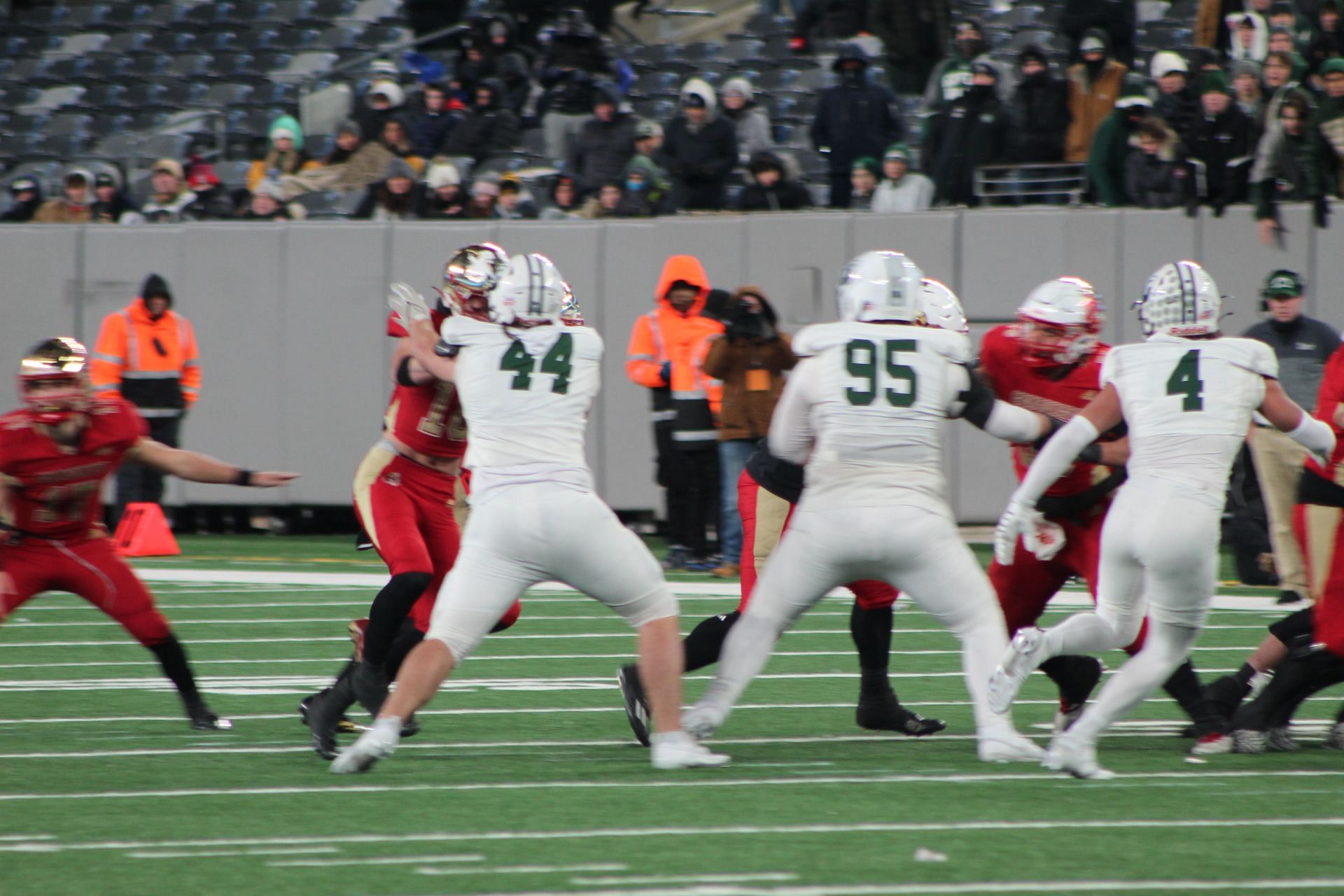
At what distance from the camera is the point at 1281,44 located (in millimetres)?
12914

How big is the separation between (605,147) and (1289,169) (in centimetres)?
570

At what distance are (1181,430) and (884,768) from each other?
1462mm

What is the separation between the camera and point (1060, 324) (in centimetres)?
651

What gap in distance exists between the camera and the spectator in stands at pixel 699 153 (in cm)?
1484

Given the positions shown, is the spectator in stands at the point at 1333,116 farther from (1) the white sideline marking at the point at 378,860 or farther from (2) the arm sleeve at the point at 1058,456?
(1) the white sideline marking at the point at 378,860

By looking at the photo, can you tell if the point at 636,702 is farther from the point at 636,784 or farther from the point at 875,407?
the point at 875,407

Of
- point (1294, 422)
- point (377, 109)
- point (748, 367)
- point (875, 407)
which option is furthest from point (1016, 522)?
point (377, 109)

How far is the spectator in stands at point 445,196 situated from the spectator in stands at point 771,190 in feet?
7.92

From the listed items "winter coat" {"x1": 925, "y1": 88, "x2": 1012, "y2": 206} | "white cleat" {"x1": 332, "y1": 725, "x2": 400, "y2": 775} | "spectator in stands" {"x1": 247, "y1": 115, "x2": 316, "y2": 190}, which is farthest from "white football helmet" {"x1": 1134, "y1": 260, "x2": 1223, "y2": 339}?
"spectator in stands" {"x1": 247, "y1": 115, "x2": 316, "y2": 190}

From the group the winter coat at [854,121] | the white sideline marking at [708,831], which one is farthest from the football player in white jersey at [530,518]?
the winter coat at [854,121]

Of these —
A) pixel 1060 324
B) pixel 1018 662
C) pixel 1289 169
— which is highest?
pixel 1289 169

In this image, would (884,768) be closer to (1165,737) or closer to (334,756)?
(1165,737)

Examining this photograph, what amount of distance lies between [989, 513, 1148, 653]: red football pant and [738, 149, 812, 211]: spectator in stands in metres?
8.30

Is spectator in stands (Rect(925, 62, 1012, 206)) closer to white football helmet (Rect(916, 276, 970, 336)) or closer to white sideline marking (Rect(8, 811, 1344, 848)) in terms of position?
white football helmet (Rect(916, 276, 970, 336))
